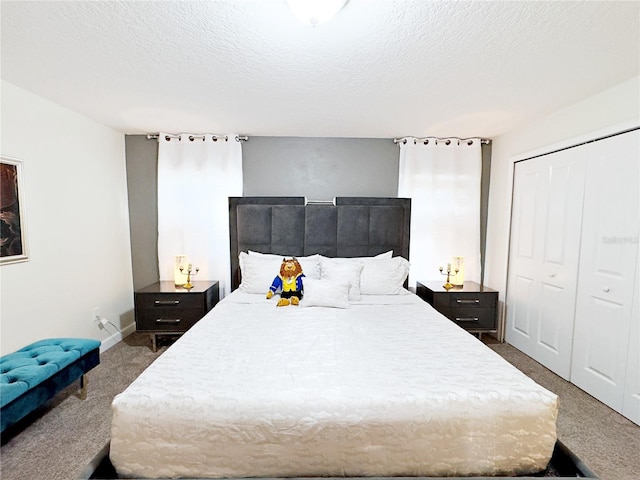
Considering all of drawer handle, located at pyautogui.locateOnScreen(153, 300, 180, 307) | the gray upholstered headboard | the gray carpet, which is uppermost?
the gray upholstered headboard

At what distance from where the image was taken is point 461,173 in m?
3.59

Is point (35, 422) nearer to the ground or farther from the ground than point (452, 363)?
nearer to the ground

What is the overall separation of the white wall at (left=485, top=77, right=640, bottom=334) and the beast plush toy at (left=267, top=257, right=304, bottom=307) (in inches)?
90.9

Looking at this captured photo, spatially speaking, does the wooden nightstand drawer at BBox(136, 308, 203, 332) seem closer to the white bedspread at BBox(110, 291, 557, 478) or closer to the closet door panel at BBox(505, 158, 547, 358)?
the white bedspread at BBox(110, 291, 557, 478)

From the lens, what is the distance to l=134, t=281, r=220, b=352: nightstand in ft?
10.1

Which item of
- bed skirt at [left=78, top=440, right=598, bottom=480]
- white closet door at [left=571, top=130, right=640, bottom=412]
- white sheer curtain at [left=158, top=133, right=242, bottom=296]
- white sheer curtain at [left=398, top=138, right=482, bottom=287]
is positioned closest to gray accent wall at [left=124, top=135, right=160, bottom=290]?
white sheer curtain at [left=158, top=133, right=242, bottom=296]

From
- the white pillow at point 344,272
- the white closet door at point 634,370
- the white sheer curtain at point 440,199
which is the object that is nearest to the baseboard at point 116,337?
the white pillow at point 344,272

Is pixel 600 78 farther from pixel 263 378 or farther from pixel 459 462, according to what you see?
pixel 263 378

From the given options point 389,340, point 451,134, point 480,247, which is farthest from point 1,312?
point 480,247

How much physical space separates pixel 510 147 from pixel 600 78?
49.6 inches

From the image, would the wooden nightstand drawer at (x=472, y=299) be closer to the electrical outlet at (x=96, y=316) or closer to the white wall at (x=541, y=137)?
the white wall at (x=541, y=137)

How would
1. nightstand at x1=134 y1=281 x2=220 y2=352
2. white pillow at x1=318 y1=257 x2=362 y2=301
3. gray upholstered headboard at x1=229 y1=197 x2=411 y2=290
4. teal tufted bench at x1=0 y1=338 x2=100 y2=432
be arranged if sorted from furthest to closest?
gray upholstered headboard at x1=229 y1=197 x2=411 y2=290, nightstand at x1=134 y1=281 x2=220 y2=352, white pillow at x1=318 y1=257 x2=362 y2=301, teal tufted bench at x1=0 y1=338 x2=100 y2=432

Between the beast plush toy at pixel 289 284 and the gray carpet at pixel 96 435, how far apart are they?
1.43 m

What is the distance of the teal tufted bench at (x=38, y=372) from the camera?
1.70 m
